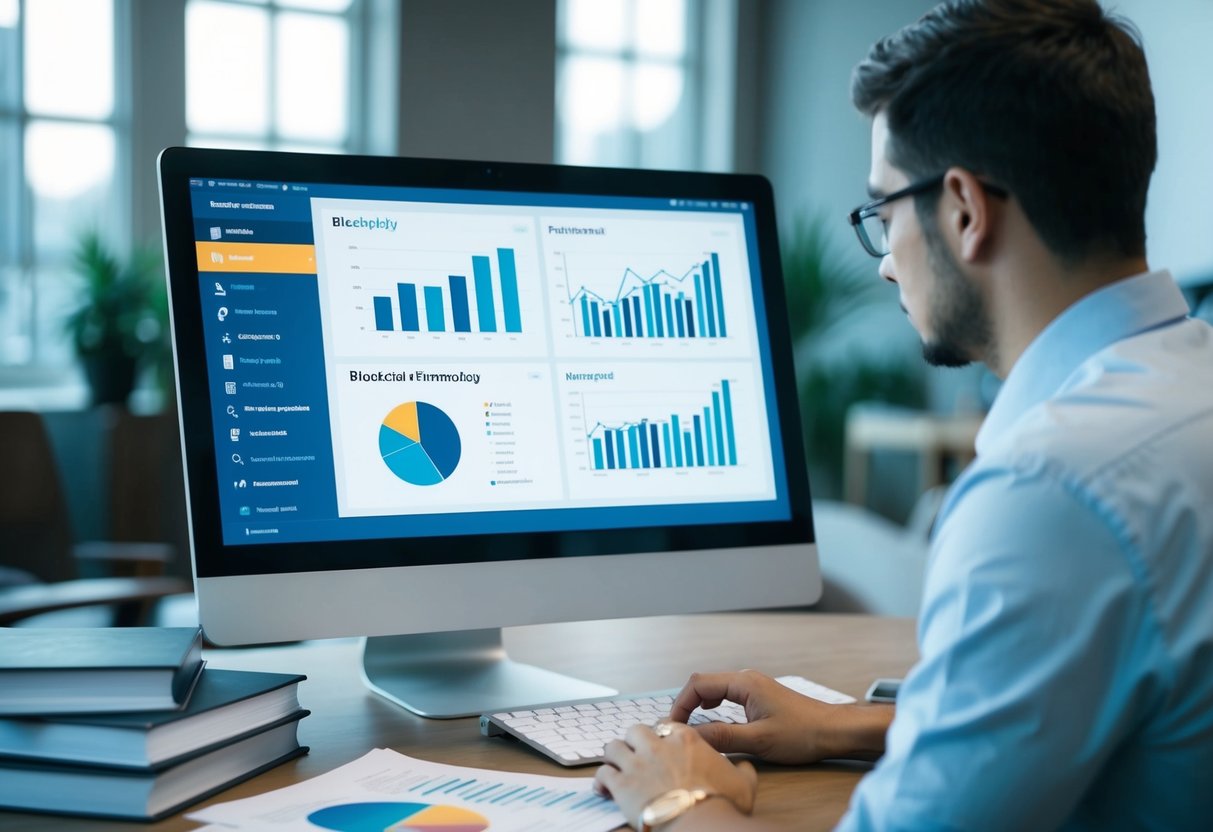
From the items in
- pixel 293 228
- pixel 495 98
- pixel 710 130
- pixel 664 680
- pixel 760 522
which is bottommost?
pixel 664 680

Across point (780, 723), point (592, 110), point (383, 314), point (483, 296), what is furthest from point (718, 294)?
point (592, 110)

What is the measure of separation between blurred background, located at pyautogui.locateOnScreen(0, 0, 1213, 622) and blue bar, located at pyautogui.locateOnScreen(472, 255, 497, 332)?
70 cm

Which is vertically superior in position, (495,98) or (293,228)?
(495,98)

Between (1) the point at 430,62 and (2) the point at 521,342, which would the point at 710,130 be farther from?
(2) the point at 521,342

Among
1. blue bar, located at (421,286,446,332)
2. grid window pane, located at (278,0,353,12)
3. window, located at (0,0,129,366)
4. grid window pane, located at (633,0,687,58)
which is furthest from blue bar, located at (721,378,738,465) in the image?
grid window pane, located at (633,0,687,58)

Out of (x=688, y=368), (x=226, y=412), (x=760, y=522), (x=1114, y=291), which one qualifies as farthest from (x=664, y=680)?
(x=1114, y=291)

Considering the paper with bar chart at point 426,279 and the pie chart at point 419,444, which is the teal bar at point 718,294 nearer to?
the paper with bar chart at point 426,279

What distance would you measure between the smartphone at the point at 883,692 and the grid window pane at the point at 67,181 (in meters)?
4.62

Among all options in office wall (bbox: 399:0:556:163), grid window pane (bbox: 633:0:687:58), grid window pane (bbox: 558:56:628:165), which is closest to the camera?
office wall (bbox: 399:0:556:163)

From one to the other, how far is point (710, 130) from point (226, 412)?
614 centimetres

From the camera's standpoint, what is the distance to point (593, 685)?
50.1 inches

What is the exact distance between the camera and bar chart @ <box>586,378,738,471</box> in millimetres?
1232

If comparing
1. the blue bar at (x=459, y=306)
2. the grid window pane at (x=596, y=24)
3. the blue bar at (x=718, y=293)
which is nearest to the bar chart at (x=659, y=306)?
the blue bar at (x=718, y=293)

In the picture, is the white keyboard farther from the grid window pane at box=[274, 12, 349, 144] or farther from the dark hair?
the grid window pane at box=[274, 12, 349, 144]
